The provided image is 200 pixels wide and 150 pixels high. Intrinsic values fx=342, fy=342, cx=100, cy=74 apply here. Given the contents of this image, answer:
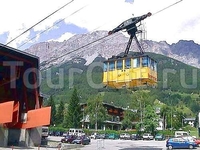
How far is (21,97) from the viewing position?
4328cm

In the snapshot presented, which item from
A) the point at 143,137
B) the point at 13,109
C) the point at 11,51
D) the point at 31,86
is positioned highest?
the point at 11,51

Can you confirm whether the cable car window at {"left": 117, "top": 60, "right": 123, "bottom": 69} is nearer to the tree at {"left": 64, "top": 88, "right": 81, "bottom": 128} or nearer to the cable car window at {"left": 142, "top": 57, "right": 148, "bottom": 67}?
the cable car window at {"left": 142, "top": 57, "right": 148, "bottom": 67}

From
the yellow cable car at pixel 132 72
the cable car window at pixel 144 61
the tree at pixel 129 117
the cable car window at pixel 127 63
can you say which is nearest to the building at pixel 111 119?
the tree at pixel 129 117

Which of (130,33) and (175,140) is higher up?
(130,33)

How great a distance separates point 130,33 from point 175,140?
1137 inches

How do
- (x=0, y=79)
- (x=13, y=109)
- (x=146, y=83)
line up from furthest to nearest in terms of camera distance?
(x=0, y=79) < (x=13, y=109) < (x=146, y=83)

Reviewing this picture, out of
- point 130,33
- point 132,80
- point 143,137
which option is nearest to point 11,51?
point 132,80

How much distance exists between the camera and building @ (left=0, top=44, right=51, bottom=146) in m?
39.8

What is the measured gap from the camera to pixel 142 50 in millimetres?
21750

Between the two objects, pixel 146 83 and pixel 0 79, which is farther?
pixel 0 79

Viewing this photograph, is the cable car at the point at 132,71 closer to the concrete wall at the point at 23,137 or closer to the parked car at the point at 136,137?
the concrete wall at the point at 23,137

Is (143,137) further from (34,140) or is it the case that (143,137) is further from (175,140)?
(34,140)

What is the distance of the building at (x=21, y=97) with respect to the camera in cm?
3975

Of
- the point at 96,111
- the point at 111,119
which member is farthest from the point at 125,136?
the point at 111,119
